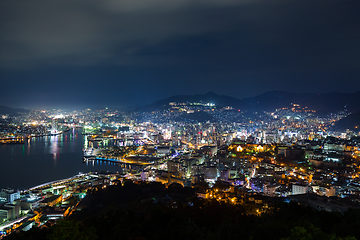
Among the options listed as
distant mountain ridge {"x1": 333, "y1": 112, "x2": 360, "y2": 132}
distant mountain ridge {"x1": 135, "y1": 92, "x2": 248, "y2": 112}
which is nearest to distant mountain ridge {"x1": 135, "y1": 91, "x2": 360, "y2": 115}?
distant mountain ridge {"x1": 135, "y1": 92, "x2": 248, "y2": 112}

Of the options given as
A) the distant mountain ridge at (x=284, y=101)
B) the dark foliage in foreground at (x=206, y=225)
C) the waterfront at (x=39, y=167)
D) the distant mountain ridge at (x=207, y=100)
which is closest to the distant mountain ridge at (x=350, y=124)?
the distant mountain ridge at (x=284, y=101)

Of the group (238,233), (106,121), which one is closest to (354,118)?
(238,233)

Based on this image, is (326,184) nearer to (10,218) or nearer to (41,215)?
(41,215)

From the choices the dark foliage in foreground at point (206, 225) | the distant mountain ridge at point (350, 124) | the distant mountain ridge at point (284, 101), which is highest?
the distant mountain ridge at point (284, 101)

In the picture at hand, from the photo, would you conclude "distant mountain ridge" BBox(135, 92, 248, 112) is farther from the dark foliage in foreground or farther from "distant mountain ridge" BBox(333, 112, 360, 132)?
the dark foliage in foreground

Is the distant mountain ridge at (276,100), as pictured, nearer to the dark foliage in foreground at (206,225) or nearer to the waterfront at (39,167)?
the waterfront at (39,167)

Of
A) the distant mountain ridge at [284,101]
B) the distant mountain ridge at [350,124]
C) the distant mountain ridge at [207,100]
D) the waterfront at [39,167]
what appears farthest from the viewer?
the distant mountain ridge at [207,100]

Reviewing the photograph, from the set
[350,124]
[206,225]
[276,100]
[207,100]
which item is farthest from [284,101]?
[206,225]

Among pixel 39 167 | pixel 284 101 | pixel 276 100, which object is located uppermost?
pixel 276 100

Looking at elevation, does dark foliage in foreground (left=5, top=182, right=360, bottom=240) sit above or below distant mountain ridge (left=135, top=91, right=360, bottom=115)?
below

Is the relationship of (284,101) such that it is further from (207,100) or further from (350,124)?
(350,124)

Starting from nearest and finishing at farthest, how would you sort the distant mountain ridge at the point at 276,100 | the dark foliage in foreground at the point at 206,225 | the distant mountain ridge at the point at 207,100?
the dark foliage in foreground at the point at 206,225 < the distant mountain ridge at the point at 276,100 < the distant mountain ridge at the point at 207,100
